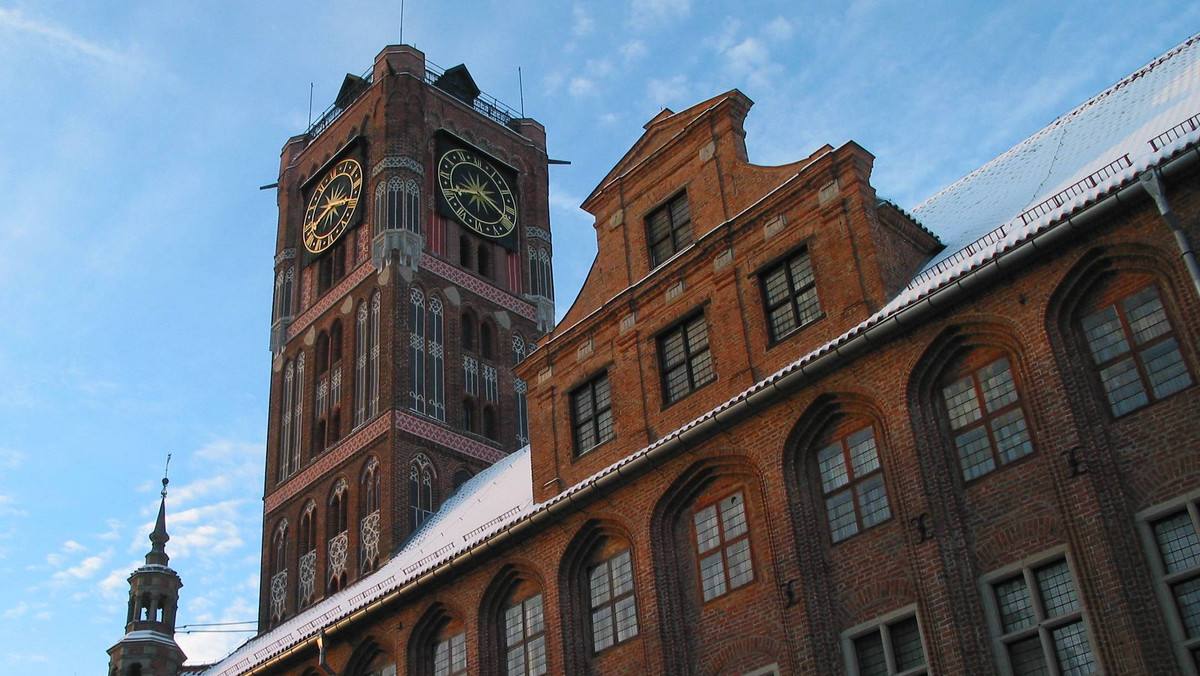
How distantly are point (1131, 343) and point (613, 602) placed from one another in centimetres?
1093

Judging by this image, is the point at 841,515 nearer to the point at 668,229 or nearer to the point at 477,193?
the point at 668,229

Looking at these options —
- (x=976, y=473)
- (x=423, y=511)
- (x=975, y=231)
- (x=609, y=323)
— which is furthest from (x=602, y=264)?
(x=423, y=511)

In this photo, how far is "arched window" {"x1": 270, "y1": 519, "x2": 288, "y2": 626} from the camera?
45500 millimetres

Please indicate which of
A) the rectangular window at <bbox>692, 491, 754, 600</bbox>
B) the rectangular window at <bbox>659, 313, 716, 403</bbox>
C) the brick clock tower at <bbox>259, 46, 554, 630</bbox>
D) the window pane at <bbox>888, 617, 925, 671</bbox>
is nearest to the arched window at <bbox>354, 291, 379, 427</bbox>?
the brick clock tower at <bbox>259, 46, 554, 630</bbox>

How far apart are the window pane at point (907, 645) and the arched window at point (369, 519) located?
25.7 metres

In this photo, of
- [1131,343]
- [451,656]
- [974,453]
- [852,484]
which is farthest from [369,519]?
[1131,343]

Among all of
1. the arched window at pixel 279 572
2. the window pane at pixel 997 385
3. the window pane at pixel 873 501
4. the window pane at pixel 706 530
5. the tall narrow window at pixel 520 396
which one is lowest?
the window pane at pixel 873 501

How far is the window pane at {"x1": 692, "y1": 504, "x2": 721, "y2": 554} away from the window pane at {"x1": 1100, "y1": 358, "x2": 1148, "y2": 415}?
755 cm

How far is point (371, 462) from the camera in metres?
44.8

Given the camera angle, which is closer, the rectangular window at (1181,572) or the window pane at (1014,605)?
the rectangular window at (1181,572)

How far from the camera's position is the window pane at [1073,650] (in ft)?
55.5

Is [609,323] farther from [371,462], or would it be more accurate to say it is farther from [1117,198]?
[371,462]

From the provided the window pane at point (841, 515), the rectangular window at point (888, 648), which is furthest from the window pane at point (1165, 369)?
the window pane at point (841, 515)

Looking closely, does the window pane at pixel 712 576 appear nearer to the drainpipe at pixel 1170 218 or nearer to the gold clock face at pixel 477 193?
the drainpipe at pixel 1170 218
